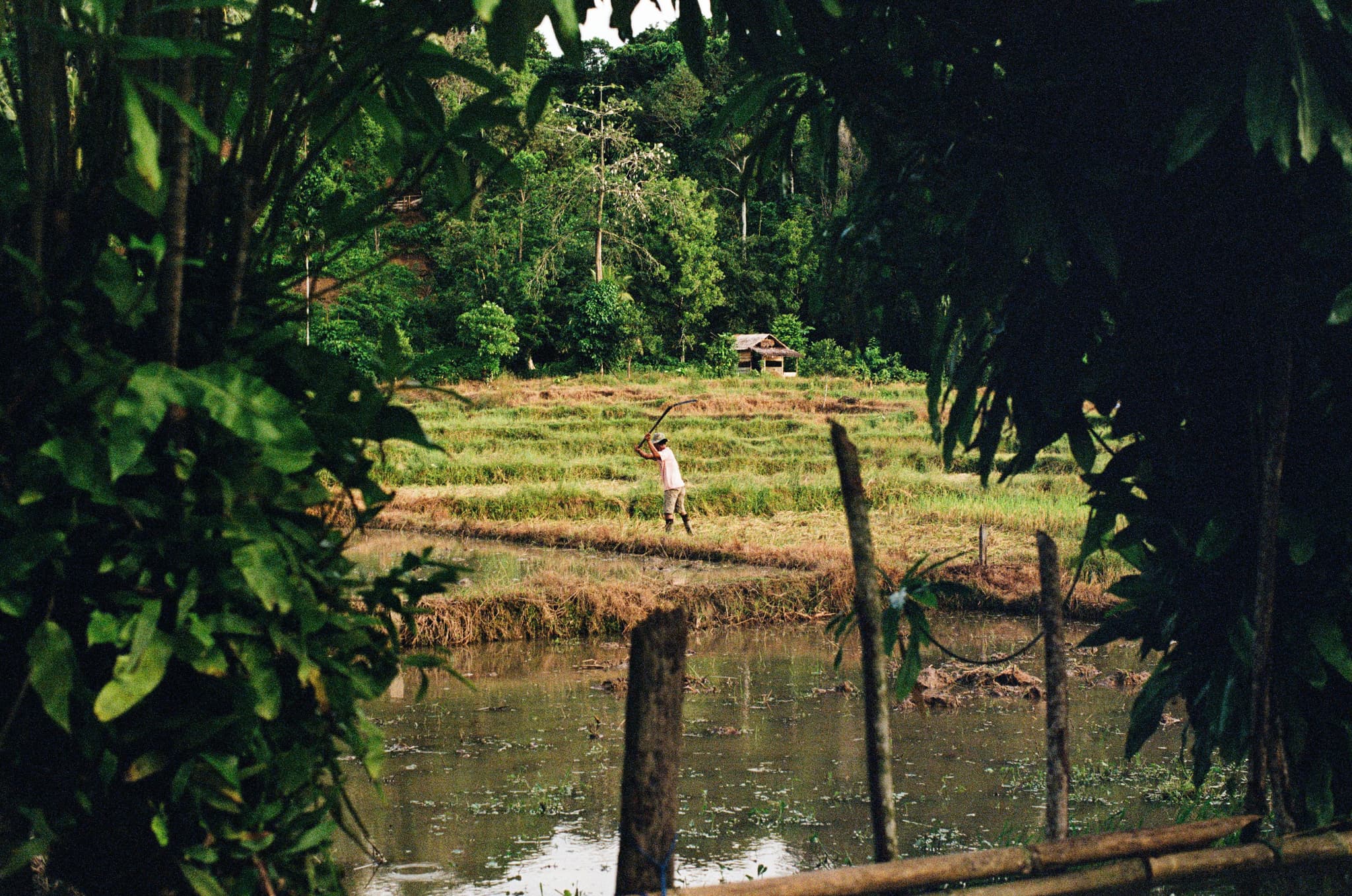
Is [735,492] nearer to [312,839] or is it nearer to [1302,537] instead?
[1302,537]

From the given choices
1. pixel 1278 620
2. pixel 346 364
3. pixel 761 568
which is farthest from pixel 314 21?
pixel 761 568

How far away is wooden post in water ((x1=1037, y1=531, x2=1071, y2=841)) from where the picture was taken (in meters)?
2.64

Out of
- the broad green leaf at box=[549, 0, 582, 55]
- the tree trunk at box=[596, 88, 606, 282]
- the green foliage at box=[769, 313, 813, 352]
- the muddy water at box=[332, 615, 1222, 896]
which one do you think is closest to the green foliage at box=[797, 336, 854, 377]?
the green foliage at box=[769, 313, 813, 352]

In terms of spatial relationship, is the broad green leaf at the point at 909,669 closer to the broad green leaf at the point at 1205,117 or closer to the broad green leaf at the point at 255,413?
the broad green leaf at the point at 1205,117

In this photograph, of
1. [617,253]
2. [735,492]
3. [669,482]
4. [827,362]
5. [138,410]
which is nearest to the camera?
[138,410]

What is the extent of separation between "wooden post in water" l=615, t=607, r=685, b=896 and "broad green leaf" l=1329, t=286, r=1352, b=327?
140 centimetres

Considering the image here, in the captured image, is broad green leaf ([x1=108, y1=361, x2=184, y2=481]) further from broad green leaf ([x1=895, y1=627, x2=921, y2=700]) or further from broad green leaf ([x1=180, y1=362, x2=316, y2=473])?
broad green leaf ([x1=895, y1=627, x2=921, y2=700])

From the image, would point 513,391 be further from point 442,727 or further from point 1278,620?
point 1278,620

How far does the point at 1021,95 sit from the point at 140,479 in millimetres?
2063

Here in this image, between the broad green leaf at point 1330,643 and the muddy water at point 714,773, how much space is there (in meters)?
1.41

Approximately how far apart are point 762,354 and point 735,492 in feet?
58.4

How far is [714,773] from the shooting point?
5.95m

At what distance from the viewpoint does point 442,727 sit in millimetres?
6941

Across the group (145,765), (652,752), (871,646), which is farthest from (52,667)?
(871,646)
